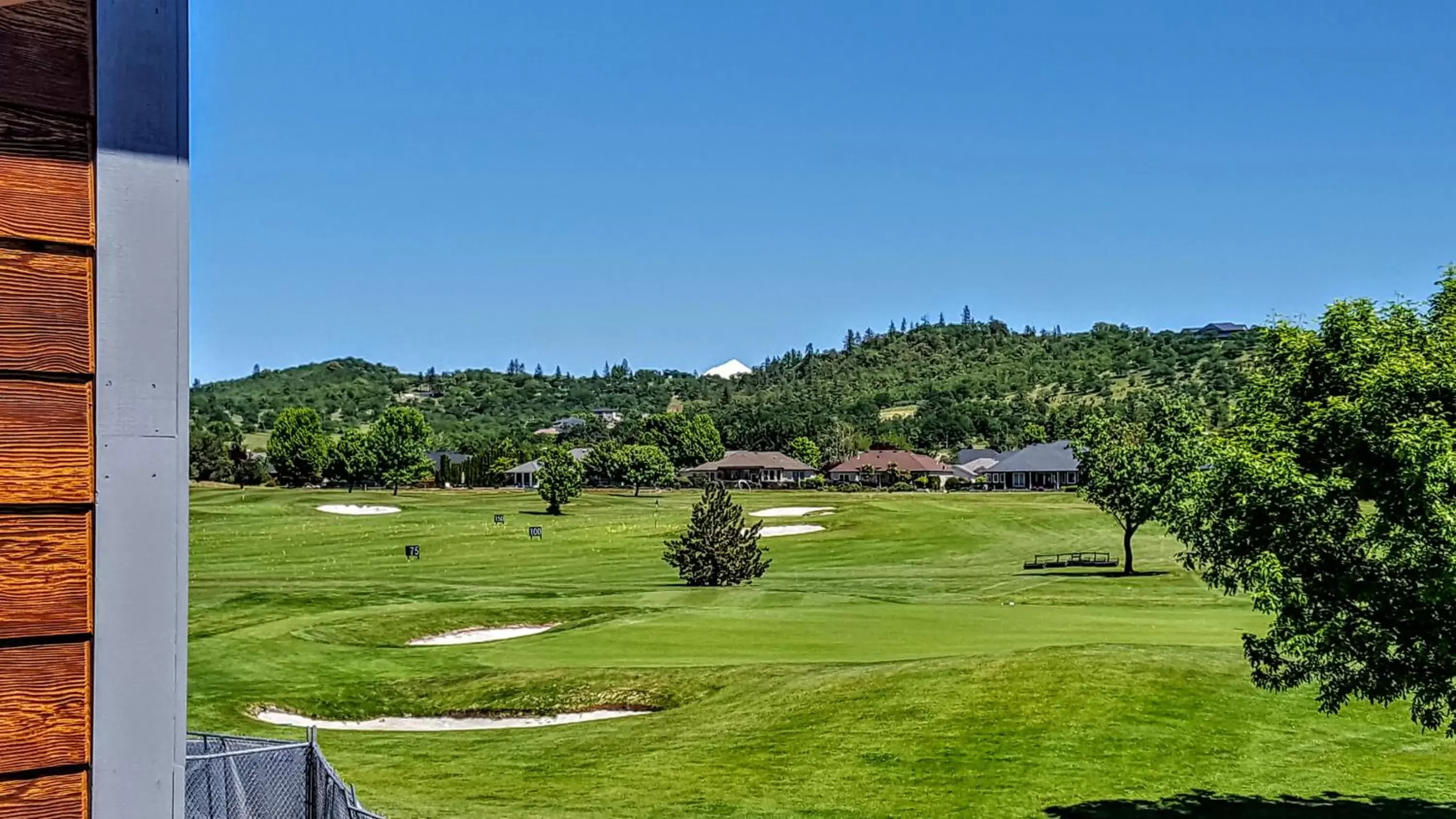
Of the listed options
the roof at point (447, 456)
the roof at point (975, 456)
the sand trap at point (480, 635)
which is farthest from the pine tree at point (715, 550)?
the roof at point (447, 456)

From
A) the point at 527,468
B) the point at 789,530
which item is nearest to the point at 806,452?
the point at 527,468

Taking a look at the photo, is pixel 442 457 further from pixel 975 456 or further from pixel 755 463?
pixel 975 456

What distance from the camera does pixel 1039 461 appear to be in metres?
129

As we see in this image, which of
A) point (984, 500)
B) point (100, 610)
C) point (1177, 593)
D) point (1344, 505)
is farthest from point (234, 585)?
point (984, 500)

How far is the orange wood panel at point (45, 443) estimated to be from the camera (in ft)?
10.3

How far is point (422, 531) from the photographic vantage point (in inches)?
3204

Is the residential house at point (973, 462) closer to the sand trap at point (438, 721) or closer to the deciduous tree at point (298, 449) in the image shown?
the deciduous tree at point (298, 449)

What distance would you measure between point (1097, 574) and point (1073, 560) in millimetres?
6340

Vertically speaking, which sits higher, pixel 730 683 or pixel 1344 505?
pixel 1344 505

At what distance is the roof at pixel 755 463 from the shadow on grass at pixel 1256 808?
130 metres

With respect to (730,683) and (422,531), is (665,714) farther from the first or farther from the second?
(422,531)

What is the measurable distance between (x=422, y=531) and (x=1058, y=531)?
3818 centimetres

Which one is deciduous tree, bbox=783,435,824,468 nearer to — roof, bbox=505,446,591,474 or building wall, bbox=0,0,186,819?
roof, bbox=505,446,591,474

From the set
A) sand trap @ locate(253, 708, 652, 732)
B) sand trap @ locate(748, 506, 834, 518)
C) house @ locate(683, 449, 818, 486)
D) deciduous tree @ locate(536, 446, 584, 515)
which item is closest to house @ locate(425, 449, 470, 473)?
house @ locate(683, 449, 818, 486)
